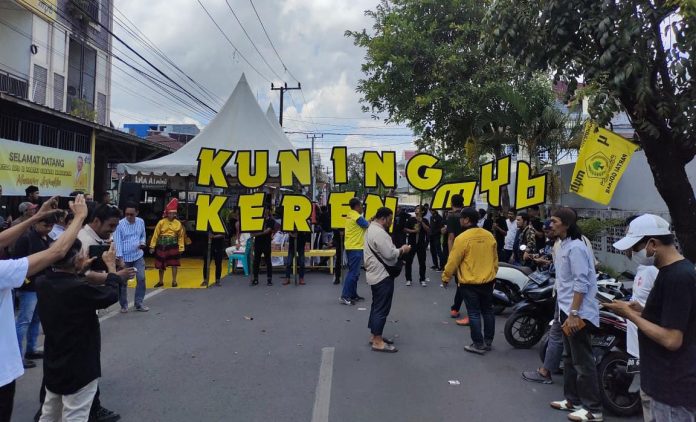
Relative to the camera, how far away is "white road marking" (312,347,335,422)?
3.93m

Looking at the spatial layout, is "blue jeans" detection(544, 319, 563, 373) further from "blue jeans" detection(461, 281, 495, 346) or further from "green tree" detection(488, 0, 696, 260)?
"green tree" detection(488, 0, 696, 260)

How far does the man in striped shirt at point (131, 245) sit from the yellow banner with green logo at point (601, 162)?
708cm

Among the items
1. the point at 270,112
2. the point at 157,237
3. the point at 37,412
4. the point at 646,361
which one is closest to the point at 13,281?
the point at 37,412

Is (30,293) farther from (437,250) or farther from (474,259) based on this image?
(437,250)

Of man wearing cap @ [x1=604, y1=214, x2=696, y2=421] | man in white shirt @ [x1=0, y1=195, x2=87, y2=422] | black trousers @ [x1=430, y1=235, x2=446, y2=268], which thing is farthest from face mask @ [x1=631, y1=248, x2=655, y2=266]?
black trousers @ [x1=430, y1=235, x2=446, y2=268]

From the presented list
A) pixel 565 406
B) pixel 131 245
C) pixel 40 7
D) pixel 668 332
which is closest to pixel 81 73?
pixel 40 7

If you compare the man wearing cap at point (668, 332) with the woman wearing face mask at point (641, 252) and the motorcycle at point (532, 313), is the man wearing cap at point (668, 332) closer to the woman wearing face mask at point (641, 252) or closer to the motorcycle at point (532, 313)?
the woman wearing face mask at point (641, 252)

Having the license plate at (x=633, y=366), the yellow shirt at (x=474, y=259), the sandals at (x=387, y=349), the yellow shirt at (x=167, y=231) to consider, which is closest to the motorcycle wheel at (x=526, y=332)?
the yellow shirt at (x=474, y=259)

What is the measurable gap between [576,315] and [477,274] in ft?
5.64

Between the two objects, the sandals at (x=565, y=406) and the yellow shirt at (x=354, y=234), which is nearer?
the sandals at (x=565, y=406)

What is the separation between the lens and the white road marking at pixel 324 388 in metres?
3.93

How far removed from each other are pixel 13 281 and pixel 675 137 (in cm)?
671

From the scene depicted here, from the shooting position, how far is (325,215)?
480 inches

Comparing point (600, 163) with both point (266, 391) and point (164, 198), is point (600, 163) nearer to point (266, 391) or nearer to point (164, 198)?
point (266, 391)
